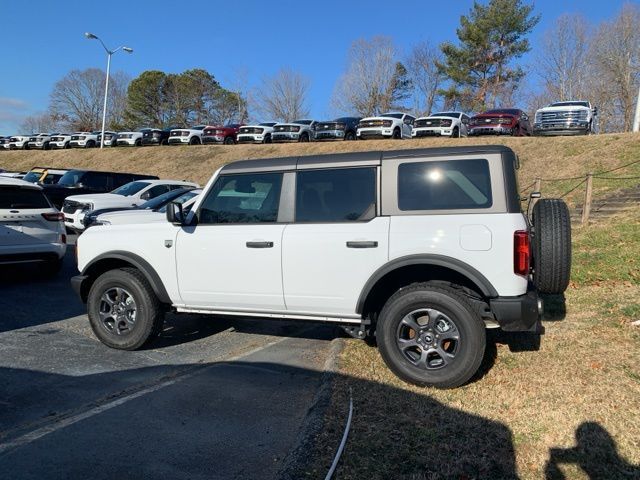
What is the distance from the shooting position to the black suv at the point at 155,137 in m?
35.3

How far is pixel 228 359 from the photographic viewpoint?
16.3 feet

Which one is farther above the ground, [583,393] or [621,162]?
[621,162]

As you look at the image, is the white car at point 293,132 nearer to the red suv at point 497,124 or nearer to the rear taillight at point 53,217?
the red suv at point 497,124

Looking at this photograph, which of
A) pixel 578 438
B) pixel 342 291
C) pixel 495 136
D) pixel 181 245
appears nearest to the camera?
pixel 578 438

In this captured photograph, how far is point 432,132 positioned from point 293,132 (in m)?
9.05

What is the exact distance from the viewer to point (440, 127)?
77.2 feet

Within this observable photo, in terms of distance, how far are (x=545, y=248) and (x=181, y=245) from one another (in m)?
3.32

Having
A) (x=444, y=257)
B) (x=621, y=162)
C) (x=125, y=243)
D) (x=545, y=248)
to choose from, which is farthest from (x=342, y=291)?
(x=621, y=162)

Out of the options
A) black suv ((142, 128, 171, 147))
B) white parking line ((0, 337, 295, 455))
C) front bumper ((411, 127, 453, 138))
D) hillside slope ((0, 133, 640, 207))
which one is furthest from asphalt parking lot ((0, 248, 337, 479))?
black suv ((142, 128, 171, 147))

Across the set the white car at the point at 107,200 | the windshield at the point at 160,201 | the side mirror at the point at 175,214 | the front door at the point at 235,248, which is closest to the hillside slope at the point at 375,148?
the windshield at the point at 160,201

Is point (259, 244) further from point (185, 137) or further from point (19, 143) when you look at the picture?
point (19, 143)

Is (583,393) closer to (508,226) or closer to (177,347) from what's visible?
(508,226)

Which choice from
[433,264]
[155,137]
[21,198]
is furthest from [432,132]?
[433,264]

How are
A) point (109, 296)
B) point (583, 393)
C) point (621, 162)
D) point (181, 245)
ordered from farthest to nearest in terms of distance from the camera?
point (621, 162) → point (109, 296) → point (181, 245) → point (583, 393)
